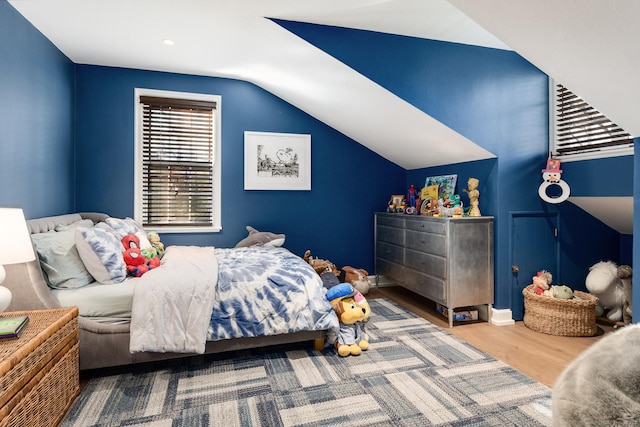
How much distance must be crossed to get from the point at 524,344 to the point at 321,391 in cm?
169

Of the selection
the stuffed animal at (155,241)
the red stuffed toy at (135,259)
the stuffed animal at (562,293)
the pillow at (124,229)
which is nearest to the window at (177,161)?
the stuffed animal at (155,241)

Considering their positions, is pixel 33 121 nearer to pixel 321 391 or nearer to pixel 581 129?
pixel 321 391

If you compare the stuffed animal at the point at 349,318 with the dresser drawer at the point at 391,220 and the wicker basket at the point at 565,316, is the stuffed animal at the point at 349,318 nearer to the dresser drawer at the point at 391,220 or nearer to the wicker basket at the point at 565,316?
the dresser drawer at the point at 391,220

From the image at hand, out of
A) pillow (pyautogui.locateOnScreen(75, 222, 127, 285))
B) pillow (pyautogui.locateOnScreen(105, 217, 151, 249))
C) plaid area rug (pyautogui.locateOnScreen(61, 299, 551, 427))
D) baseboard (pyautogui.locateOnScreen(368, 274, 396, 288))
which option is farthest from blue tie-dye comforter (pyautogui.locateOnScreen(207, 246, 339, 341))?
baseboard (pyautogui.locateOnScreen(368, 274, 396, 288))

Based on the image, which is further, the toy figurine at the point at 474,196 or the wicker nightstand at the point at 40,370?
the toy figurine at the point at 474,196

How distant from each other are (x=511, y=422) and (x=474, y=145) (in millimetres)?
2148

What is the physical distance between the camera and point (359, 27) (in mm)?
2785

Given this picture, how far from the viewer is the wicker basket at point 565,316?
9.32ft

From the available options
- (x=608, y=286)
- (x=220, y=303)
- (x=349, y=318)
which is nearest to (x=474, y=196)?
(x=608, y=286)

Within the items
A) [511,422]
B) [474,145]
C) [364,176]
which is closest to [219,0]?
[474,145]

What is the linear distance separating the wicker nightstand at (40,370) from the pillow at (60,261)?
0.37 metres

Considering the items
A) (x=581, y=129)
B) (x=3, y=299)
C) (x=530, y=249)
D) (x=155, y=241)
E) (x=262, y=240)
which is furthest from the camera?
(x=262, y=240)

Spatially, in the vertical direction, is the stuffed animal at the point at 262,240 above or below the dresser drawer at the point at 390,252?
above

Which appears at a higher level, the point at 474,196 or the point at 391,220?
the point at 474,196
